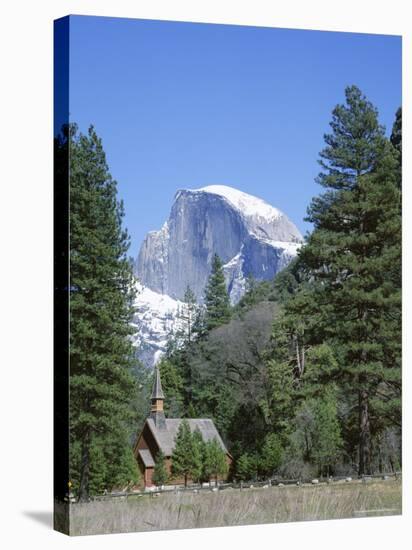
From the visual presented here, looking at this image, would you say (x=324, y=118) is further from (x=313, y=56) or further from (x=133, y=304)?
(x=133, y=304)

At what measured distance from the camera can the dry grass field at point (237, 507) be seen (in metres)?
16.5

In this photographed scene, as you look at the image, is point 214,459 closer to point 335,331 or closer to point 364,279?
point 335,331

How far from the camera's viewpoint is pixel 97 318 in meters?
17.0

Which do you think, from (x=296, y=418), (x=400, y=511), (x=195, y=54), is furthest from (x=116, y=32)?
(x=400, y=511)

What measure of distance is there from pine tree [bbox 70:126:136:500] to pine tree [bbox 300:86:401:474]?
275cm

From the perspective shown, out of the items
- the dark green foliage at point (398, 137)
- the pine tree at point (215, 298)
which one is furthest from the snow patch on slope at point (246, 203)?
the dark green foliage at point (398, 137)

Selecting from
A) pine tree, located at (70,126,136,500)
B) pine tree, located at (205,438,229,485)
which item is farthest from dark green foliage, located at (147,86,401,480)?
pine tree, located at (70,126,136,500)

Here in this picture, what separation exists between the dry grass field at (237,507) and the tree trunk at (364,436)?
0.80 feet

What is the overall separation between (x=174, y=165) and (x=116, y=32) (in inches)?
66.2

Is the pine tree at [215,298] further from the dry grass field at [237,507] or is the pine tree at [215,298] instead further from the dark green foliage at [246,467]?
the dry grass field at [237,507]

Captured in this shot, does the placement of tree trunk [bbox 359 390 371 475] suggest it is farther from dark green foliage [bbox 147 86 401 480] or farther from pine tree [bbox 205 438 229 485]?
pine tree [bbox 205 438 229 485]

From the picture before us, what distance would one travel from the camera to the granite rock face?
17.5 meters

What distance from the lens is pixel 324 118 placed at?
18359mm

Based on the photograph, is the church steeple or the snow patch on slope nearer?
the church steeple
